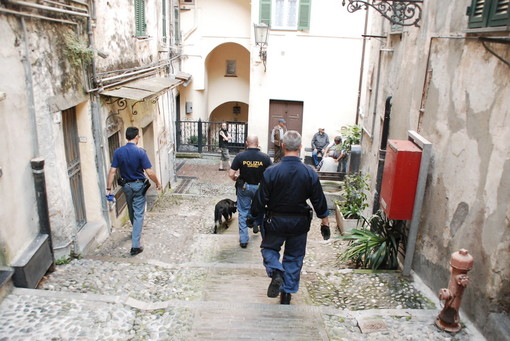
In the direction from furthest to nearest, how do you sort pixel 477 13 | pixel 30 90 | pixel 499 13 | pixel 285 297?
pixel 30 90 → pixel 285 297 → pixel 477 13 → pixel 499 13

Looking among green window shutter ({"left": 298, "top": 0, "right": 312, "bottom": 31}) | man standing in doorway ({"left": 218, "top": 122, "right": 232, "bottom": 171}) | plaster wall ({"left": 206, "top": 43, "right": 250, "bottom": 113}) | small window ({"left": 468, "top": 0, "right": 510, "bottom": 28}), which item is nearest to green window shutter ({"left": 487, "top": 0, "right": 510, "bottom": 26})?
small window ({"left": 468, "top": 0, "right": 510, "bottom": 28})

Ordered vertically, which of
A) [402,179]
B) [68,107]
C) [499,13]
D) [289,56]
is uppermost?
[499,13]

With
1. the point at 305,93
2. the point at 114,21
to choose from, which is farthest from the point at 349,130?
the point at 114,21

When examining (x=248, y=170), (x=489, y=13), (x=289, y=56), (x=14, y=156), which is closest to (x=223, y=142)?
(x=289, y=56)

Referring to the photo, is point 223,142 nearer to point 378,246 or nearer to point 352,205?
point 352,205

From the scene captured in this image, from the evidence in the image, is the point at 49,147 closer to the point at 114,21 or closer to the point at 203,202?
the point at 114,21

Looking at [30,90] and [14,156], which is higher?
[30,90]

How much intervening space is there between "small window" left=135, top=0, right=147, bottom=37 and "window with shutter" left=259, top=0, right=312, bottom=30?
6663 millimetres

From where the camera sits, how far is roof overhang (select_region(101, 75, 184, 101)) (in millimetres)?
6839

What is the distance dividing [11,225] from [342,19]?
13.4 m

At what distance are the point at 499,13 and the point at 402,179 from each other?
6.32 feet

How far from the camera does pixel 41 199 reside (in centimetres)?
457

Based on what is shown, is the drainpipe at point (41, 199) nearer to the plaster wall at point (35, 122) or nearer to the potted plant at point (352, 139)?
the plaster wall at point (35, 122)

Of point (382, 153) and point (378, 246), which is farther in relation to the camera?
point (382, 153)
